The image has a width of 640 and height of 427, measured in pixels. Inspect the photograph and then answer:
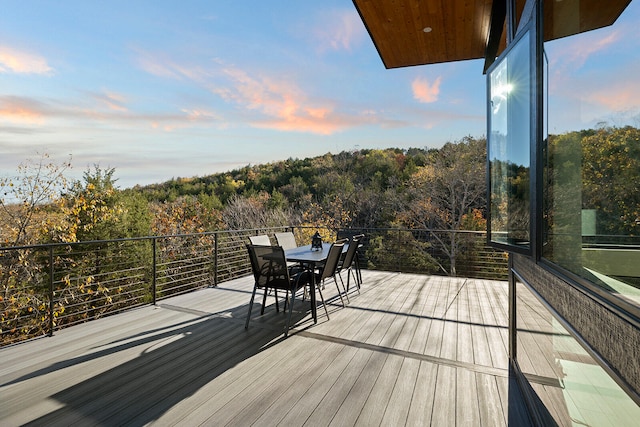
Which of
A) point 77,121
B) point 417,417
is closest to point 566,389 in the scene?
point 417,417

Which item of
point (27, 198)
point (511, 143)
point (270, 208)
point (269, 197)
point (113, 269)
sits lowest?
point (113, 269)

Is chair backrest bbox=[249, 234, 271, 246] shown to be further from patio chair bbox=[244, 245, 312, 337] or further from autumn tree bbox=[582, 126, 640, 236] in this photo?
autumn tree bbox=[582, 126, 640, 236]

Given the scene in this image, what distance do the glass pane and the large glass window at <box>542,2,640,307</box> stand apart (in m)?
0.28

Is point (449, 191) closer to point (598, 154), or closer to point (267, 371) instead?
point (267, 371)

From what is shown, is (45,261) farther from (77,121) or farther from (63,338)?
(63,338)

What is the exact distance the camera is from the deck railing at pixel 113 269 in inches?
172

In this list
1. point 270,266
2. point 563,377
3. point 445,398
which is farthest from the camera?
point 270,266

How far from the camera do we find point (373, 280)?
540cm

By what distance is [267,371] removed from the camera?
2.34 m

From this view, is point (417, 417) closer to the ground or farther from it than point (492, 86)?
closer to the ground

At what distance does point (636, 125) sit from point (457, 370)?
2.07m

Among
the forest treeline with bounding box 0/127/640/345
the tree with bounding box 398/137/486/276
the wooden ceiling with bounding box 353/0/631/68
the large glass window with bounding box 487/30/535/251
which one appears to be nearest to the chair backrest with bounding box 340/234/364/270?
the large glass window with bounding box 487/30/535/251

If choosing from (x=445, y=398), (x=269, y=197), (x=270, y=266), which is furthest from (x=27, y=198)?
(x=445, y=398)

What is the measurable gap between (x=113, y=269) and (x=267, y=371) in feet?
26.1
